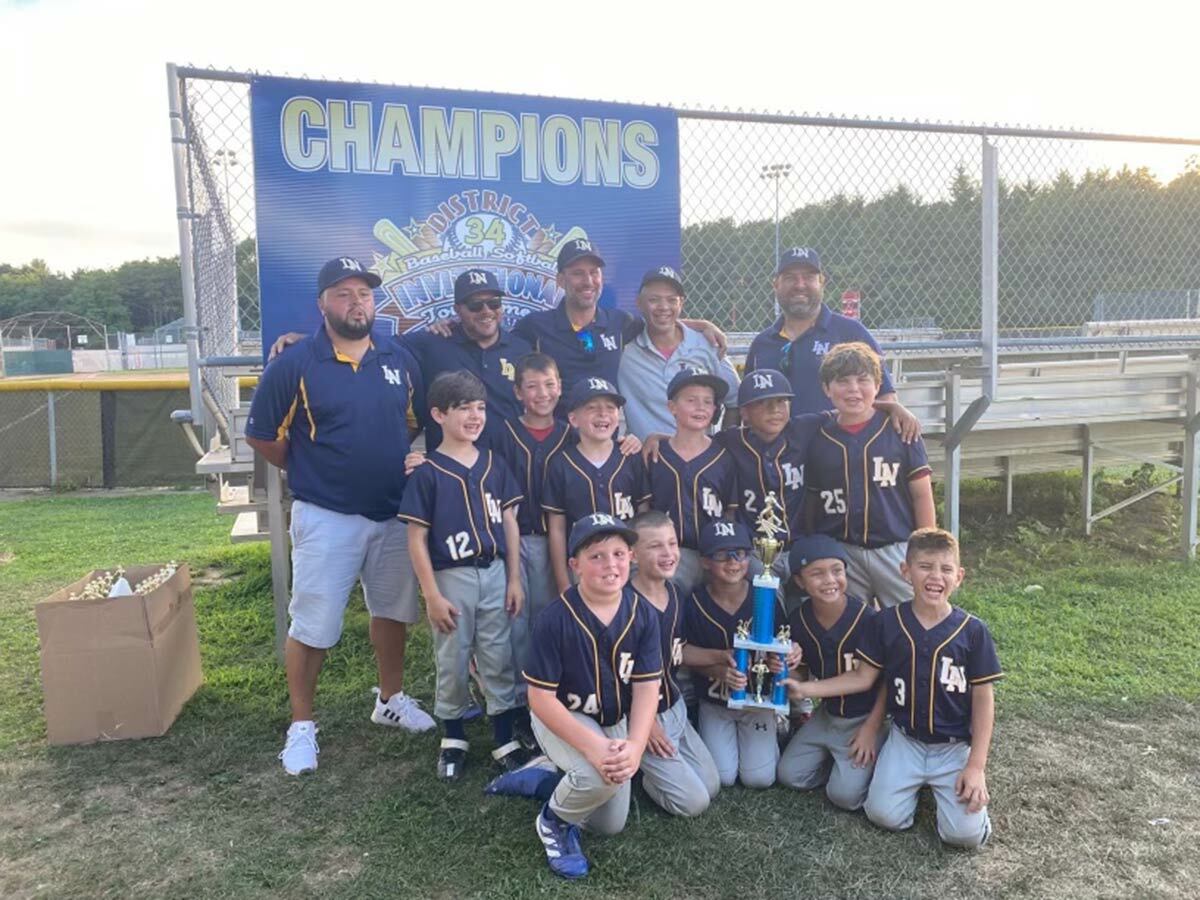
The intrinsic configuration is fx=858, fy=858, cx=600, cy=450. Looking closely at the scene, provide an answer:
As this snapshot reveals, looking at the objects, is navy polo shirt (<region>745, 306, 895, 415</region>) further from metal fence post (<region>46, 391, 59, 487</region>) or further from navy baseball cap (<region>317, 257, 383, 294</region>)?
metal fence post (<region>46, 391, 59, 487</region>)

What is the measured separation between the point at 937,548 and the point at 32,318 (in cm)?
5660

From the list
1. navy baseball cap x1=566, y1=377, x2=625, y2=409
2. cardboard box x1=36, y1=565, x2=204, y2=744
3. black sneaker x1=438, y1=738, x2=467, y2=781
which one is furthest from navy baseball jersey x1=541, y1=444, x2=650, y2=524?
cardboard box x1=36, y1=565, x2=204, y2=744

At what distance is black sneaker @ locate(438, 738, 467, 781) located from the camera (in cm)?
343

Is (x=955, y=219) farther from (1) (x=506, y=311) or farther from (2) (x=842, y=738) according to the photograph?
(2) (x=842, y=738)

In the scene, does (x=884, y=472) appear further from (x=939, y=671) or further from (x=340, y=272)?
(x=340, y=272)

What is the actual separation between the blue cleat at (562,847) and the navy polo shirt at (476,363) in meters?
1.63

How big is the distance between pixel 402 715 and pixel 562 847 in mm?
1362

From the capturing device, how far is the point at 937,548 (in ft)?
10.1

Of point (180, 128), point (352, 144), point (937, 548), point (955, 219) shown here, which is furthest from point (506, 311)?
point (955, 219)

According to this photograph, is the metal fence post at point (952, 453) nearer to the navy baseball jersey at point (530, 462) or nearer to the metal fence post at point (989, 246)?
the metal fence post at point (989, 246)

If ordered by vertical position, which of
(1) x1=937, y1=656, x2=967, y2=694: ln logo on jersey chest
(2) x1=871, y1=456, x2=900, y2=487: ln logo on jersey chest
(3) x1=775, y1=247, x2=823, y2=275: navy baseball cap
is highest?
(3) x1=775, y1=247, x2=823, y2=275: navy baseball cap

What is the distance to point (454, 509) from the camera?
334 centimetres

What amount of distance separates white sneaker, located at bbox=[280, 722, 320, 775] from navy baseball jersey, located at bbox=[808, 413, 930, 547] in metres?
2.39

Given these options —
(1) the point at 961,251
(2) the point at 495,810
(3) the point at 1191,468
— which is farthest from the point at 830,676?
(3) the point at 1191,468
